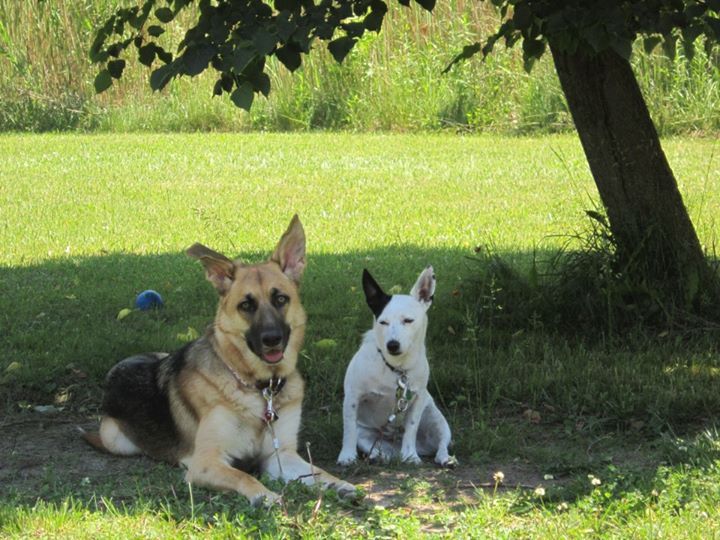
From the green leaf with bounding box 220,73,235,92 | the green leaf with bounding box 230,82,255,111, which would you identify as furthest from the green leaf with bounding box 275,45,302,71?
the green leaf with bounding box 220,73,235,92

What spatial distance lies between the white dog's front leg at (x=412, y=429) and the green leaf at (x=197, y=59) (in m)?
1.97

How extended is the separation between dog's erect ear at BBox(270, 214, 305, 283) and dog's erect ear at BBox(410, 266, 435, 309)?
0.60m

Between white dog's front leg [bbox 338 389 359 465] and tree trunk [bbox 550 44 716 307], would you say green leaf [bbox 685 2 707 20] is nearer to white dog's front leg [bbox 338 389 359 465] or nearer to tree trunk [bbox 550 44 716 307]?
tree trunk [bbox 550 44 716 307]

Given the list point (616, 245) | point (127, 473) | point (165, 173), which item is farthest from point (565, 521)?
point (165, 173)

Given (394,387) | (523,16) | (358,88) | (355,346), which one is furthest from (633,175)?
(358,88)

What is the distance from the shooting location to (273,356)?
5469mm

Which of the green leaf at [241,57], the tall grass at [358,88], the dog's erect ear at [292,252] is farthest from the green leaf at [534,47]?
the tall grass at [358,88]

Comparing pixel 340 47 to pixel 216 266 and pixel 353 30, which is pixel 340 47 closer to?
pixel 353 30

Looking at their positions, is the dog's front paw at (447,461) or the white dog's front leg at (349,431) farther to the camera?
the white dog's front leg at (349,431)

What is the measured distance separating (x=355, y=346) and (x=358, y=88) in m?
10.4

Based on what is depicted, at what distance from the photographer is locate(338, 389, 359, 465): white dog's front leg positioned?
578 cm

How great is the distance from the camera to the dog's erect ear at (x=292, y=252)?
5.75m

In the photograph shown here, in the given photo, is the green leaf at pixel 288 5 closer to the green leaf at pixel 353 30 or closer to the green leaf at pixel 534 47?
the green leaf at pixel 353 30

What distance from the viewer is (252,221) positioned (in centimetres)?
1138
